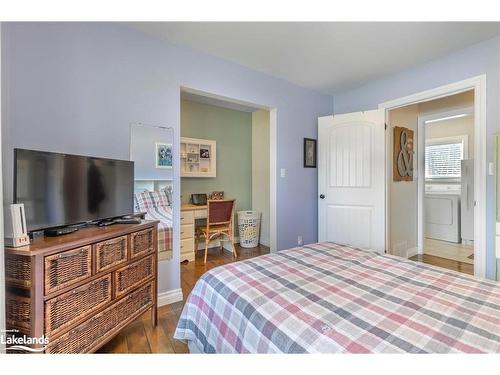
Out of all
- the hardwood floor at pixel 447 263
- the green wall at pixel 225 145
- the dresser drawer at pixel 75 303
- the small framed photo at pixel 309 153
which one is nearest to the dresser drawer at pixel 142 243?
the dresser drawer at pixel 75 303

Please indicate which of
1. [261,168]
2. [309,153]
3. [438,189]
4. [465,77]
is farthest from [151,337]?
[438,189]

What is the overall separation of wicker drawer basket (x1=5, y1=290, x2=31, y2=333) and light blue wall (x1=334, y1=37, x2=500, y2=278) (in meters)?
3.26

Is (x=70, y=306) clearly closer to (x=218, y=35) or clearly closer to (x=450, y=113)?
(x=218, y=35)

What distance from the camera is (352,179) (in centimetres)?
302

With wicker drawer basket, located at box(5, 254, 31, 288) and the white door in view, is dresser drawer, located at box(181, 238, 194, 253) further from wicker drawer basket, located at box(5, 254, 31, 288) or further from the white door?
wicker drawer basket, located at box(5, 254, 31, 288)

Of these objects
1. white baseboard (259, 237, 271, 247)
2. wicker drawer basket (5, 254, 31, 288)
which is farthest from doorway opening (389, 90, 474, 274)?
wicker drawer basket (5, 254, 31, 288)

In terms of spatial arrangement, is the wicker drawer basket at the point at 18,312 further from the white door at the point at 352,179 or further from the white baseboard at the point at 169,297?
the white door at the point at 352,179

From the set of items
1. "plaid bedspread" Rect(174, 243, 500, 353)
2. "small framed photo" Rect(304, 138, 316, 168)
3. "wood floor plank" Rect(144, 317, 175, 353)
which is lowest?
"wood floor plank" Rect(144, 317, 175, 353)

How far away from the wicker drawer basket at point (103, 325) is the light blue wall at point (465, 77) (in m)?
2.90

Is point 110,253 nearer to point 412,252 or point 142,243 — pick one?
point 142,243

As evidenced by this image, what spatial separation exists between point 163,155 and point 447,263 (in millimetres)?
3673

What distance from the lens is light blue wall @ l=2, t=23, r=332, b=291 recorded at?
1453 millimetres

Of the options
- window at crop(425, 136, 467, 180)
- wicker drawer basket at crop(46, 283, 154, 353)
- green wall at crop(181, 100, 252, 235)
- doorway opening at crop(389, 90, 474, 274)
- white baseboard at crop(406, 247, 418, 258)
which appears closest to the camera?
wicker drawer basket at crop(46, 283, 154, 353)

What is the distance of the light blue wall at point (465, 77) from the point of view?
6.84ft
